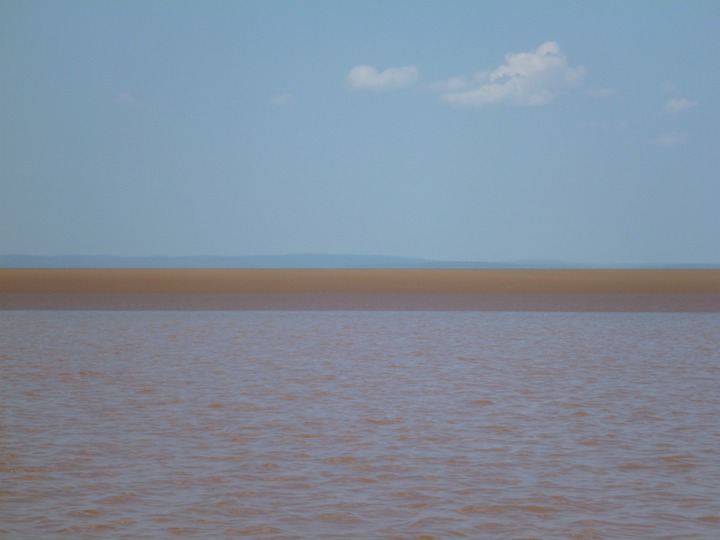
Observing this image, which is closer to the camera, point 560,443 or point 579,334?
point 560,443

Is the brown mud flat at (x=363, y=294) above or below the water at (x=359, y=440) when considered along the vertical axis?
above

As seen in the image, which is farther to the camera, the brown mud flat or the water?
the brown mud flat

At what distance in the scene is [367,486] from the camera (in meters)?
7.99

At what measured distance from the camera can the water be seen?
704 centimetres

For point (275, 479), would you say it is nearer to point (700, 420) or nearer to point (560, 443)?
point (560, 443)

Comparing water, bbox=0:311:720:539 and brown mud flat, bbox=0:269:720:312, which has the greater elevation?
brown mud flat, bbox=0:269:720:312

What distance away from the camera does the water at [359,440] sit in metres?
7.04

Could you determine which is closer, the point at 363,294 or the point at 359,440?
the point at 359,440

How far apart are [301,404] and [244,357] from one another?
5487 millimetres

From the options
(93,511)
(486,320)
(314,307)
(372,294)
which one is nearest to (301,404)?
(93,511)

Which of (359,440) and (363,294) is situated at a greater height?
(363,294)

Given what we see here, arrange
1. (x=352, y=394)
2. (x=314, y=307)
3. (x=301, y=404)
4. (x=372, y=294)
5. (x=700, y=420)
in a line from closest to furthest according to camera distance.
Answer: (x=700, y=420) → (x=301, y=404) → (x=352, y=394) → (x=314, y=307) → (x=372, y=294)

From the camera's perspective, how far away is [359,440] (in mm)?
9906

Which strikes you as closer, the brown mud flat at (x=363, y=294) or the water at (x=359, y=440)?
the water at (x=359, y=440)
